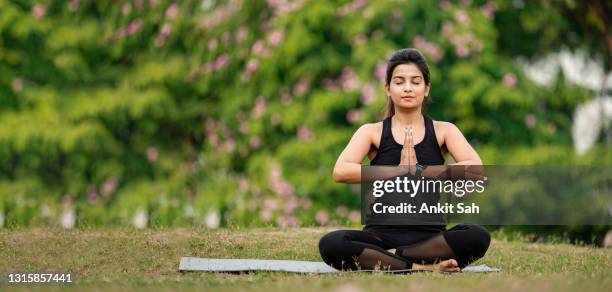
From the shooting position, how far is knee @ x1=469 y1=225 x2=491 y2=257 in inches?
202

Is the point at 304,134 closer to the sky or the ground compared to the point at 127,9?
closer to the ground

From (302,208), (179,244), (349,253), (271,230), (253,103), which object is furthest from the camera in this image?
(253,103)

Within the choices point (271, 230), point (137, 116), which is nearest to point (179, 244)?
point (271, 230)

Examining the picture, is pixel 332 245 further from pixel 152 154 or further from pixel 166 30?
pixel 152 154

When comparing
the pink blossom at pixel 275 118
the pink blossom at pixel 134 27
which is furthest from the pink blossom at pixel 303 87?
the pink blossom at pixel 134 27

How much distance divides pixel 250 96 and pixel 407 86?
5.89 m

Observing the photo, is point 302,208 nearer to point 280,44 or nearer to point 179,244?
point 280,44

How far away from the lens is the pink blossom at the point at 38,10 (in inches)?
480

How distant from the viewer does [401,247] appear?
5.18m

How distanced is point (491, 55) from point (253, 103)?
2540 millimetres

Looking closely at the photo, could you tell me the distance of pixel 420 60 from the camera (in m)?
5.24

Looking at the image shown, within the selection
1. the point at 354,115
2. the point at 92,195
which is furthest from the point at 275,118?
the point at 92,195

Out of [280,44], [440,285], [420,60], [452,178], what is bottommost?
[440,285]

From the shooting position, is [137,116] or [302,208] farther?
[137,116]
